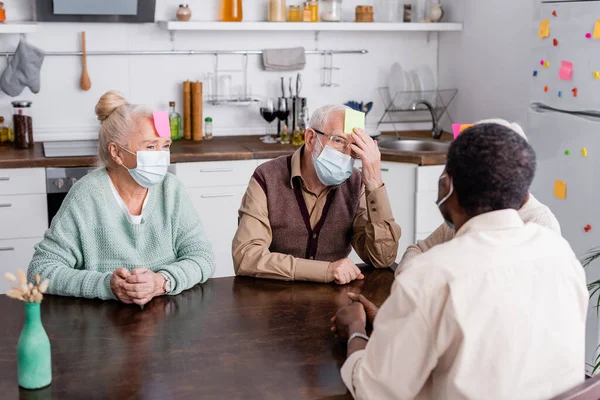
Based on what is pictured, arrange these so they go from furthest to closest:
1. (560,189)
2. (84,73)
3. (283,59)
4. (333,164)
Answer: (283,59), (84,73), (560,189), (333,164)

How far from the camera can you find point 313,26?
4629mm

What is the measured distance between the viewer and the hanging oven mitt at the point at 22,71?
14.0 ft

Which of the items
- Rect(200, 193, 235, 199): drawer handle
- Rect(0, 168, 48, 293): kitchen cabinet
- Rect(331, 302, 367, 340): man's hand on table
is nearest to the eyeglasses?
Rect(331, 302, 367, 340): man's hand on table

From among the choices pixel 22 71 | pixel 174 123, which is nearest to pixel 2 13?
pixel 22 71

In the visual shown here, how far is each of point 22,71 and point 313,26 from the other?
1.64 m

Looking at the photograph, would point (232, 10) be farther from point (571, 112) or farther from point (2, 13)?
point (571, 112)

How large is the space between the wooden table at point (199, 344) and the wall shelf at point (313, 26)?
7.89 feet

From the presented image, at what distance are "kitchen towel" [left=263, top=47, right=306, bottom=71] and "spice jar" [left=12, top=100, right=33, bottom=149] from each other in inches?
55.1

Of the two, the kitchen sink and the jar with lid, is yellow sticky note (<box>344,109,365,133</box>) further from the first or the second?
the jar with lid

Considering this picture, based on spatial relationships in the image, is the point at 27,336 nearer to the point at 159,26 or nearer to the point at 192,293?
the point at 192,293

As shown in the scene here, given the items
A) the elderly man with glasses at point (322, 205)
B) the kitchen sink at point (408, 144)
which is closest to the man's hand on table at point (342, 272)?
the elderly man with glasses at point (322, 205)

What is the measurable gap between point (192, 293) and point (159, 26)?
2694 millimetres

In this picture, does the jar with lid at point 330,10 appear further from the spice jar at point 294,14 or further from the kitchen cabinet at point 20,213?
the kitchen cabinet at point 20,213

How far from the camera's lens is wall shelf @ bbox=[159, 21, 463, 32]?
4.46 metres
